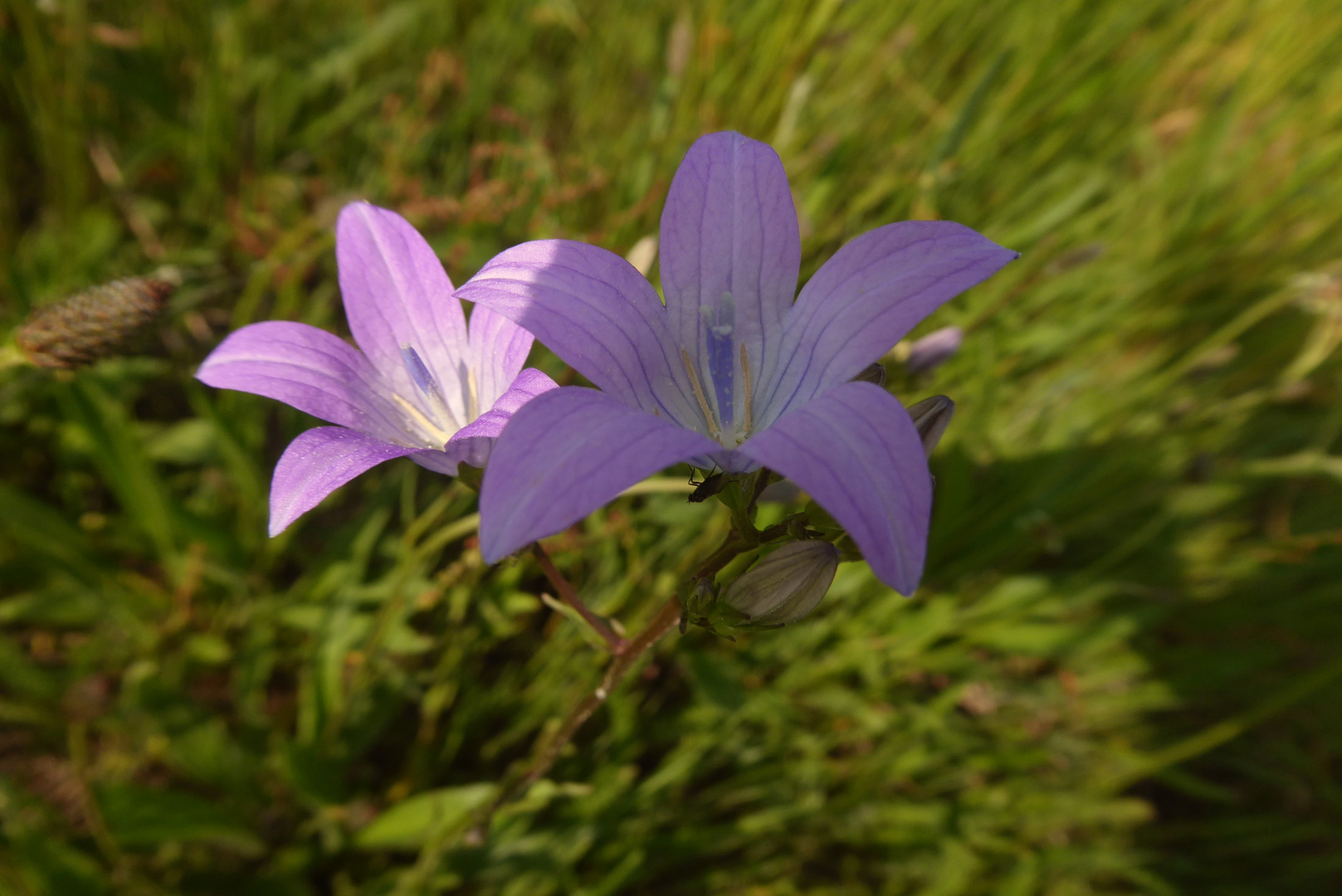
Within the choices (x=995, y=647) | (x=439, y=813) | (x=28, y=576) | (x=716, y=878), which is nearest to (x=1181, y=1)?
(x=995, y=647)

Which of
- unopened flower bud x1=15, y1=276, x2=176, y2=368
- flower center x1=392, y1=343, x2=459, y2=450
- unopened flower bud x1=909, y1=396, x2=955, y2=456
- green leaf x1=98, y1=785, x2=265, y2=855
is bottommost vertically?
Result: green leaf x1=98, y1=785, x2=265, y2=855

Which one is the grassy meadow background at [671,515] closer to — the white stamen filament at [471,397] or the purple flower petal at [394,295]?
the white stamen filament at [471,397]

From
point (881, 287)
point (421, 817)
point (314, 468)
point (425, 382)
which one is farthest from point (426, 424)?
point (421, 817)

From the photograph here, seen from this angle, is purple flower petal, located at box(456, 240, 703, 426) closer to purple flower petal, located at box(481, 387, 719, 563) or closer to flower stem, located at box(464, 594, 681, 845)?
purple flower petal, located at box(481, 387, 719, 563)

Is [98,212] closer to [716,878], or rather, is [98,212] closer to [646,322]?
[646,322]

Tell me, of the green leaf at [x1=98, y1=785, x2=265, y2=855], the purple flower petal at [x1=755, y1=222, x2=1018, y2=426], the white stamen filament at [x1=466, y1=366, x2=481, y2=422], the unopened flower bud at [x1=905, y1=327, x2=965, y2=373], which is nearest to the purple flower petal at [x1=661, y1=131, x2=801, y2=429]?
the purple flower petal at [x1=755, y1=222, x2=1018, y2=426]
